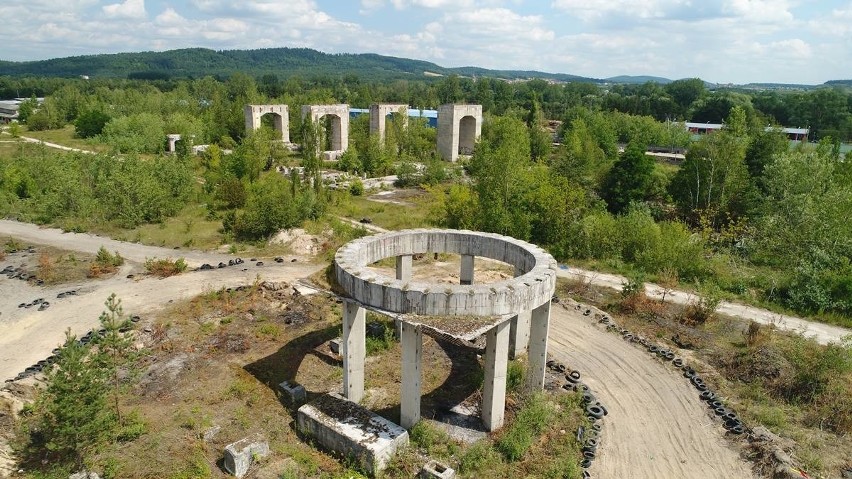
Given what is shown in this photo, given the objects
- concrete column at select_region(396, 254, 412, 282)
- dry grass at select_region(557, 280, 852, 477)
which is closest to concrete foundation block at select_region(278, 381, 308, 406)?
concrete column at select_region(396, 254, 412, 282)

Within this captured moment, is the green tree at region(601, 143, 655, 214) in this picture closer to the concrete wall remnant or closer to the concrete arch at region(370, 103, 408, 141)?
the concrete arch at region(370, 103, 408, 141)

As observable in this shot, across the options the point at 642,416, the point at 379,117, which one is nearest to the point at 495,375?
the point at 642,416

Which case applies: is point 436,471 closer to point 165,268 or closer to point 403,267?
point 403,267

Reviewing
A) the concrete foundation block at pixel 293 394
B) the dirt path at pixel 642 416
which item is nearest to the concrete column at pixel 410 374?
the concrete foundation block at pixel 293 394

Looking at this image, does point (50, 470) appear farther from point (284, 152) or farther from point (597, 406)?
point (284, 152)

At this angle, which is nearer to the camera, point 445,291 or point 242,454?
point 242,454

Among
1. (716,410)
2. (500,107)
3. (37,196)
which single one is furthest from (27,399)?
(500,107)

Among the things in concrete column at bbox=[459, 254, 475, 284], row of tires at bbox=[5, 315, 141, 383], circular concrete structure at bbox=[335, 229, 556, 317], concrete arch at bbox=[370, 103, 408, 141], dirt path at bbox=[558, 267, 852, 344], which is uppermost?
→ concrete arch at bbox=[370, 103, 408, 141]
